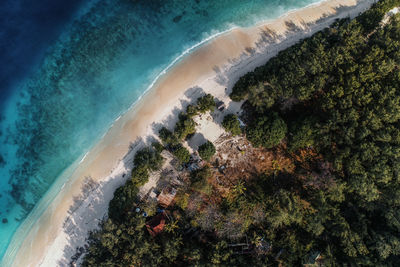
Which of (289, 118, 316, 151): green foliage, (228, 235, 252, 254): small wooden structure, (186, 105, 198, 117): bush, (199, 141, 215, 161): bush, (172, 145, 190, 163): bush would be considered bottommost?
(228, 235, 252, 254): small wooden structure

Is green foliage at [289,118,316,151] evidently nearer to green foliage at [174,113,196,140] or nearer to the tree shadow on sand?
green foliage at [174,113,196,140]

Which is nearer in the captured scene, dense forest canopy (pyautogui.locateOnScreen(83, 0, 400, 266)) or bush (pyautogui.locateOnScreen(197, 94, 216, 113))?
dense forest canopy (pyautogui.locateOnScreen(83, 0, 400, 266))

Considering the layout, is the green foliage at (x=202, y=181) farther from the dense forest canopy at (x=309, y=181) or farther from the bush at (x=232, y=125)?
the bush at (x=232, y=125)

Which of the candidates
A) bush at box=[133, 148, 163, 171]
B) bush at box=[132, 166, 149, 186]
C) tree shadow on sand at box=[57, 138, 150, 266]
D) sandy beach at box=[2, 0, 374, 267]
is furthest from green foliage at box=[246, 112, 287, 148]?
tree shadow on sand at box=[57, 138, 150, 266]

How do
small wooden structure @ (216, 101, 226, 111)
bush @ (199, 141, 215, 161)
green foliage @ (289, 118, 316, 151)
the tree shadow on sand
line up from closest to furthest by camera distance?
green foliage @ (289, 118, 316, 151) < bush @ (199, 141, 215, 161) < the tree shadow on sand < small wooden structure @ (216, 101, 226, 111)

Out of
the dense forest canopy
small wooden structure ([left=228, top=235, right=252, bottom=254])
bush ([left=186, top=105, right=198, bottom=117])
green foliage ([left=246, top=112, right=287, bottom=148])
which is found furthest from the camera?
bush ([left=186, top=105, right=198, bottom=117])

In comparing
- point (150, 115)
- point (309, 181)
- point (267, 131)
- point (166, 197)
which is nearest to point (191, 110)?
point (150, 115)
